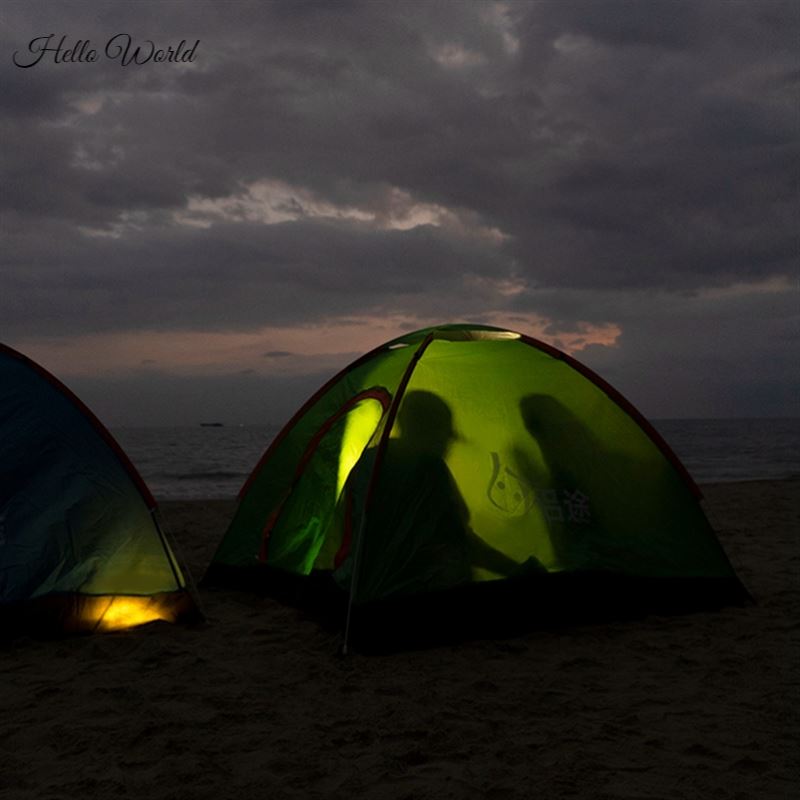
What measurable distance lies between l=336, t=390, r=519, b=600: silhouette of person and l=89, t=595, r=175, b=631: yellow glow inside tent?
165cm

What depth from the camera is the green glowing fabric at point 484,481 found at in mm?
5449

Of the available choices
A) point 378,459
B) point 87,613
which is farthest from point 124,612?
point 378,459

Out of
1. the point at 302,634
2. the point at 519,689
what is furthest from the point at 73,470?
the point at 519,689

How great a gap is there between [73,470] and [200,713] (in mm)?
2378

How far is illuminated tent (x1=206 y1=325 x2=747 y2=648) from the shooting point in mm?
5406

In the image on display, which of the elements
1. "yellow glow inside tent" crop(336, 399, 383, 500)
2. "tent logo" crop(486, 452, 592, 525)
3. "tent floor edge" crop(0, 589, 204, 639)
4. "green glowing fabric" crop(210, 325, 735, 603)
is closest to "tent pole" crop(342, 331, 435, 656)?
"green glowing fabric" crop(210, 325, 735, 603)

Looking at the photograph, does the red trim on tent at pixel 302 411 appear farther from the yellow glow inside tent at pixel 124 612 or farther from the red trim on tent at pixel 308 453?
the yellow glow inside tent at pixel 124 612

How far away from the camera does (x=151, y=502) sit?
5902 millimetres

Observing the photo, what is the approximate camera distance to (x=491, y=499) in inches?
224

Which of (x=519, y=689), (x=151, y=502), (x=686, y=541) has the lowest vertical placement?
(x=519, y=689)

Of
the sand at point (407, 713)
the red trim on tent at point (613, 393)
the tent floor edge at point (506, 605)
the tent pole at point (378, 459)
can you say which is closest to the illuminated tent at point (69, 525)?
the sand at point (407, 713)

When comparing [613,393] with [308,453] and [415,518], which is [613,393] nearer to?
[415,518]

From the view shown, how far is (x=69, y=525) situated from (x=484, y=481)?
302cm

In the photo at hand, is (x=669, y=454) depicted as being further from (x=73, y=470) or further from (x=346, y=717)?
(x=73, y=470)
